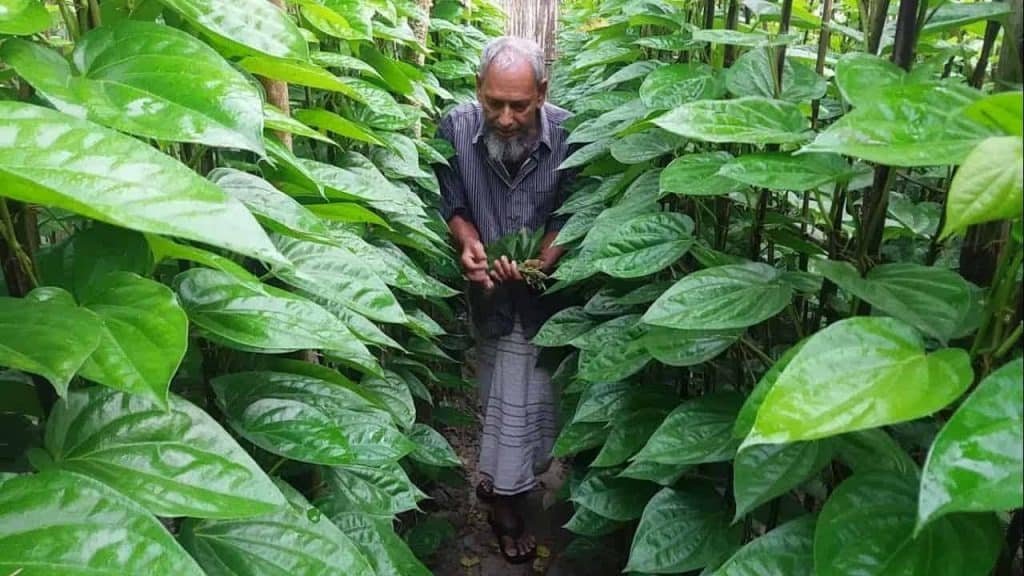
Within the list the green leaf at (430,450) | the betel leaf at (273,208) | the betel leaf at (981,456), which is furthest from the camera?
the green leaf at (430,450)

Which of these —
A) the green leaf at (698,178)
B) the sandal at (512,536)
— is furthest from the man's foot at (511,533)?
the green leaf at (698,178)

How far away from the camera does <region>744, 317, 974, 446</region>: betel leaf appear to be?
45cm

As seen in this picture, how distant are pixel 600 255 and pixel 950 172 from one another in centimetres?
43

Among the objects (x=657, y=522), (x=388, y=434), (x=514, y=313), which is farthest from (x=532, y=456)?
(x=388, y=434)

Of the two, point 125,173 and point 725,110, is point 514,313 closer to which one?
point 725,110

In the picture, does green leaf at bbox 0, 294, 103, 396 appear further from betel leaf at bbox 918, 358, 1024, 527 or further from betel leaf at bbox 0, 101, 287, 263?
betel leaf at bbox 918, 358, 1024, 527

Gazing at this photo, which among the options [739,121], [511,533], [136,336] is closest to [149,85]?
[136,336]

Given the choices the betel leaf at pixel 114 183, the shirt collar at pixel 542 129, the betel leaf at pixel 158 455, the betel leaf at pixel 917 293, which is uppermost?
the betel leaf at pixel 114 183

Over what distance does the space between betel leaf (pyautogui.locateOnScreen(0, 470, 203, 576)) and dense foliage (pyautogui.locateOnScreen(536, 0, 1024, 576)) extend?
0.36m

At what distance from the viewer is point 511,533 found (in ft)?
7.46

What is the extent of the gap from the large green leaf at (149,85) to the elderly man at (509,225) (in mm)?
1584

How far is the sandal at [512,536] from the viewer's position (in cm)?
224

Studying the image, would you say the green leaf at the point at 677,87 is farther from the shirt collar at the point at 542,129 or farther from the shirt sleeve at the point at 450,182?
the shirt sleeve at the point at 450,182

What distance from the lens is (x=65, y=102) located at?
1.79ft
